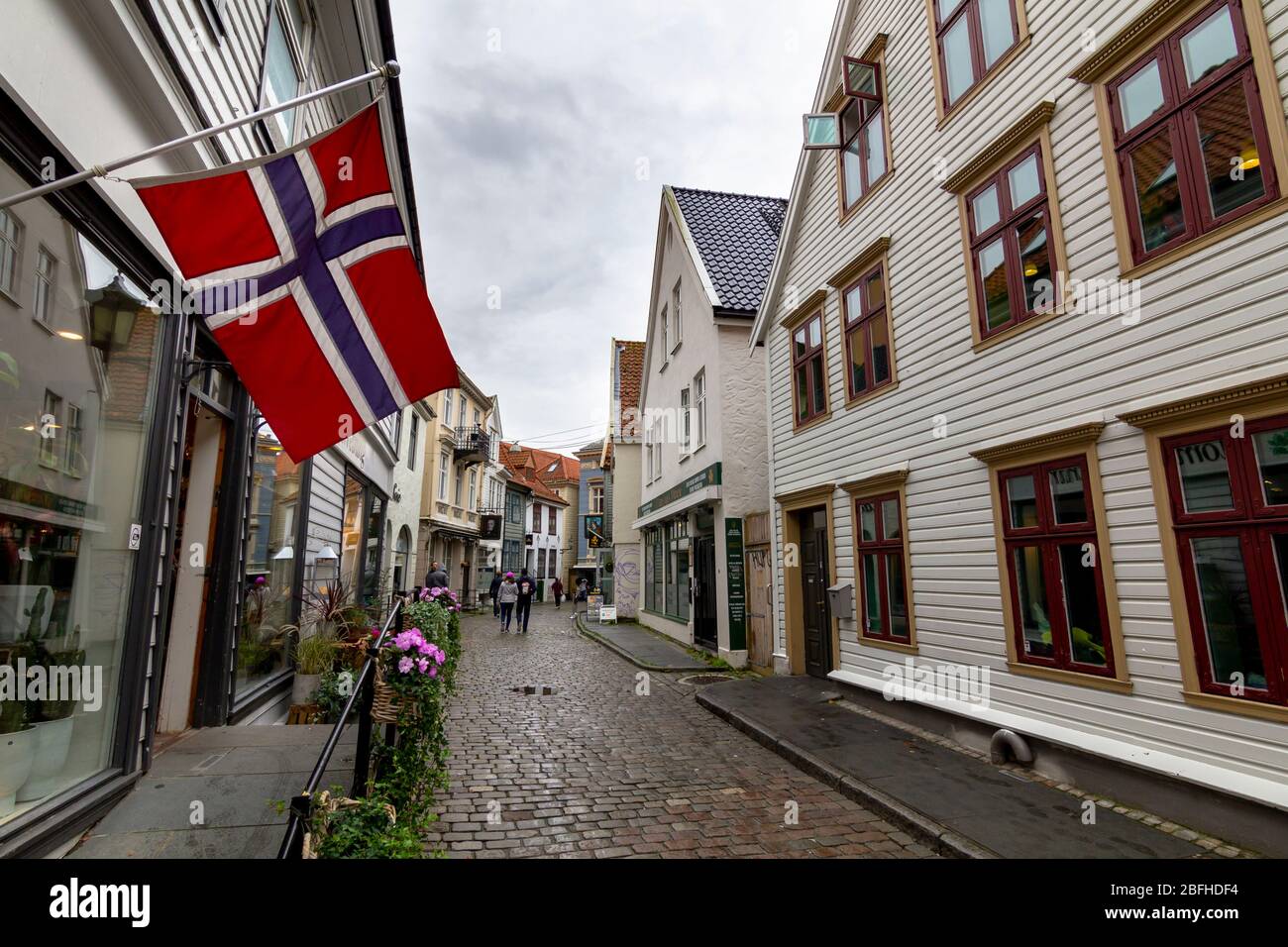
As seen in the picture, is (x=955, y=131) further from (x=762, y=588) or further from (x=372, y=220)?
(x=762, y=588)

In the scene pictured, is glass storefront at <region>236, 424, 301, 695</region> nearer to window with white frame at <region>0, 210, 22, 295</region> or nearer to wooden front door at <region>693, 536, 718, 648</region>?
window with white frame at <region>0, 210, 22, 295</region>

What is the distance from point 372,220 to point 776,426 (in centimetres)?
874

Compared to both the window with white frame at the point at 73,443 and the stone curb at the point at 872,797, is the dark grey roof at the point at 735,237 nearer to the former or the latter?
the stone curb at the point at 872,797

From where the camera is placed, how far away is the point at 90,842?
3500mm

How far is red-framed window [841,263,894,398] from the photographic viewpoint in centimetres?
870

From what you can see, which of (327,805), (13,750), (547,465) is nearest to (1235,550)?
(327,805)

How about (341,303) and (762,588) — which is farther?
(762,588)

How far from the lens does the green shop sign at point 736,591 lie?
1252cm

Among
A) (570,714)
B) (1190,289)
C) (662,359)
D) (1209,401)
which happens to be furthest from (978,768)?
(662,359)

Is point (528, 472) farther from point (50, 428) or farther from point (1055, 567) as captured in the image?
point (50, 428)

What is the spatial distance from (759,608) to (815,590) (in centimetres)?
191

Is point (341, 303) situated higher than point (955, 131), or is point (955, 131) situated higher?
point (955, 131)

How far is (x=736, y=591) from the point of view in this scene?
12594 mm
